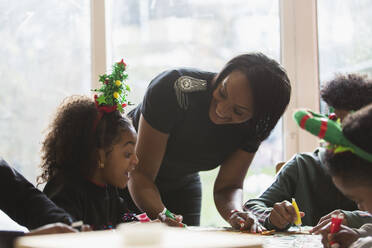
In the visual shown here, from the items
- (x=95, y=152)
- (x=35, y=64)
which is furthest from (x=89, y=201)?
(x=35, y=64)

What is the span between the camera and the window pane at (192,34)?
115 inches

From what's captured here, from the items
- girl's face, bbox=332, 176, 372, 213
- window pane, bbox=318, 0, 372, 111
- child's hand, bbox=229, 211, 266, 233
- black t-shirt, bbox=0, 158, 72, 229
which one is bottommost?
child's hand, bbox=229, 211, 266, 233

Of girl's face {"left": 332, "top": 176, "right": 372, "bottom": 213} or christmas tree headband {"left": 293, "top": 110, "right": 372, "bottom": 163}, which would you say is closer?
christmas tree headband {"left": 293, "top": 110, "right": 372, "bottom": 163}

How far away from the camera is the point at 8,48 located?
2883mm

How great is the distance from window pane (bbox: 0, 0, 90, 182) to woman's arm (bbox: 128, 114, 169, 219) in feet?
4.12

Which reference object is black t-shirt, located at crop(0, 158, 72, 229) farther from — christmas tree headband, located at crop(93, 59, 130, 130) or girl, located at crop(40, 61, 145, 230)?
christmas tree headband, located at crop(93, 59, 130, 130)

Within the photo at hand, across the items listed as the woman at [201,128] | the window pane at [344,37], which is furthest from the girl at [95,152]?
the window pane at [344,37]

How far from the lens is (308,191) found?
1.94 m

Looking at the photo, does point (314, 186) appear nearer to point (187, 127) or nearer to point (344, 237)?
point (187, 127)

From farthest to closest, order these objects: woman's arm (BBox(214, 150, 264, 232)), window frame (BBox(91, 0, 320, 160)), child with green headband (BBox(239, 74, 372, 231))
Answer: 1. window frame (BBox(91, 0, 320, 160))
2. woman's arm (BBox(214, 150, 264, 232))
3. child with green headband (BBox(239, 74, 372, 231))

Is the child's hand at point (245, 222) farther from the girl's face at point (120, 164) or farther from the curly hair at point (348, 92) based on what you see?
the curly hair at point (348, 92)

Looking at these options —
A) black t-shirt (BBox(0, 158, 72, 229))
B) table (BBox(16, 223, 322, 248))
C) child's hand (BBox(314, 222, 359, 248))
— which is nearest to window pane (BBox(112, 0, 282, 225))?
black t-shirt (BBox(0, 158, 72, 229))

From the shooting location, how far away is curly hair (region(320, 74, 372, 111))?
5.55 ft

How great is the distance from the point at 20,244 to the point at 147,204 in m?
0.93
